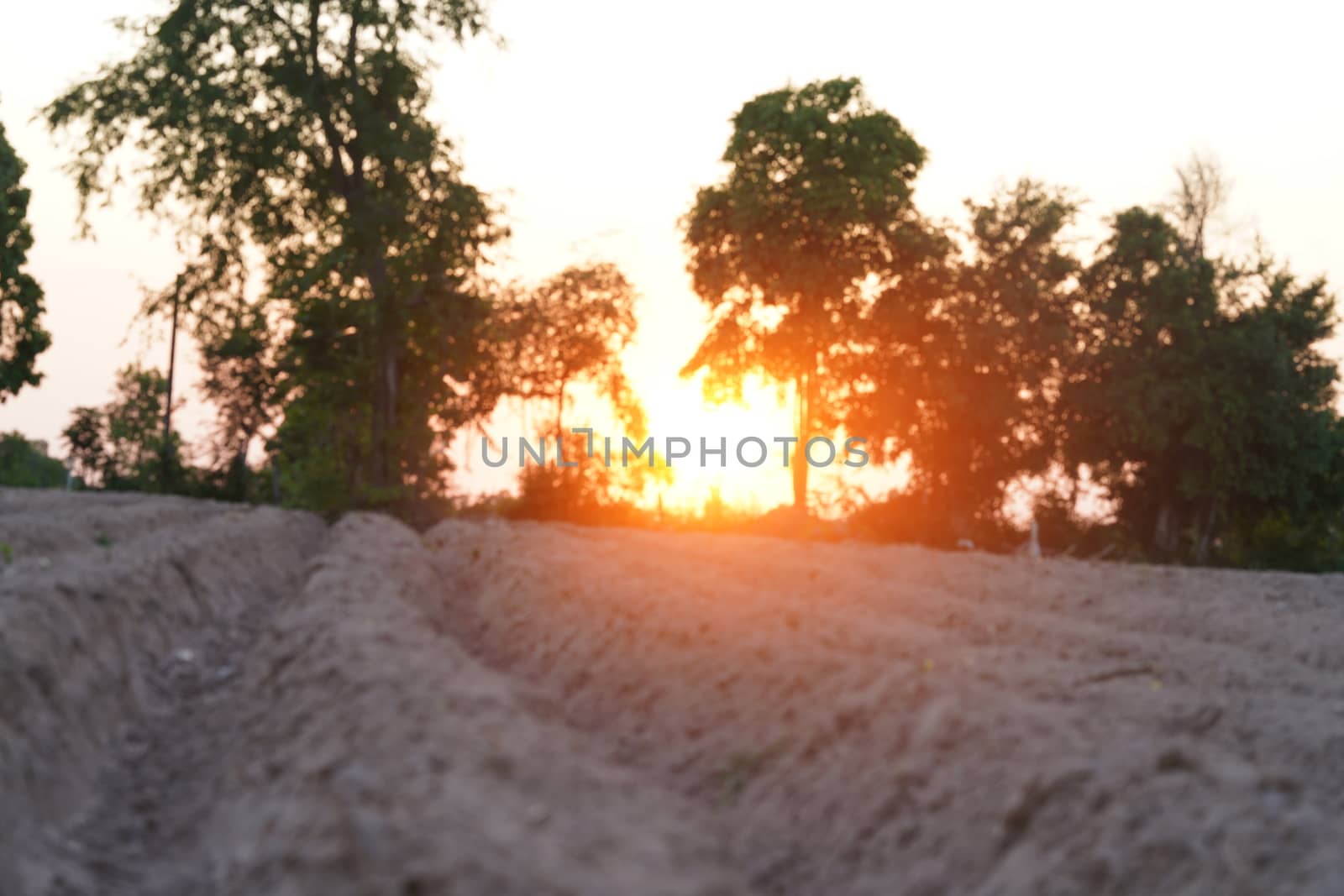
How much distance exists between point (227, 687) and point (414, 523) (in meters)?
17.9

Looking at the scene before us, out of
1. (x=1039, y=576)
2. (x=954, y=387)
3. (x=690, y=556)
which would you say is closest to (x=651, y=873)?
(x=690, y=556)

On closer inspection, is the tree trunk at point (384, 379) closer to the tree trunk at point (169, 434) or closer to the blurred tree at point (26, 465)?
the tree trunk at point (169, 434)

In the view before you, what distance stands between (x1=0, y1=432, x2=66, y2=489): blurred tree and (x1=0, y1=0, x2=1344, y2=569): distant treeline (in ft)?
43.8

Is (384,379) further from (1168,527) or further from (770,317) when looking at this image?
(1168,527)

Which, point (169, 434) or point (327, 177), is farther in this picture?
point (169, 434)

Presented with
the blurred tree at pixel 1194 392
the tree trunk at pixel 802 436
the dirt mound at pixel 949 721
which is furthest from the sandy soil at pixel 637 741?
the blurred tree at pixel 1194 392

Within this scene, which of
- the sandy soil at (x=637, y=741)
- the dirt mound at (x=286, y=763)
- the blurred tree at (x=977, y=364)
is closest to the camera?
the dirt mound at (x=286, y=763)

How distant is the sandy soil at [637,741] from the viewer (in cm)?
679

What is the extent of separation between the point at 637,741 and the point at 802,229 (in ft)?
104

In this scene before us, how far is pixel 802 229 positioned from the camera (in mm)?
40375

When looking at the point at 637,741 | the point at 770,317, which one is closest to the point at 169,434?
the point at 770,317

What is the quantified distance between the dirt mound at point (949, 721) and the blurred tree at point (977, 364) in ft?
84.0

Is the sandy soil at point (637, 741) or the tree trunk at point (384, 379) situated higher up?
the tree trunk at point (384, 379)

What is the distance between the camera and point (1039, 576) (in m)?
20.9
